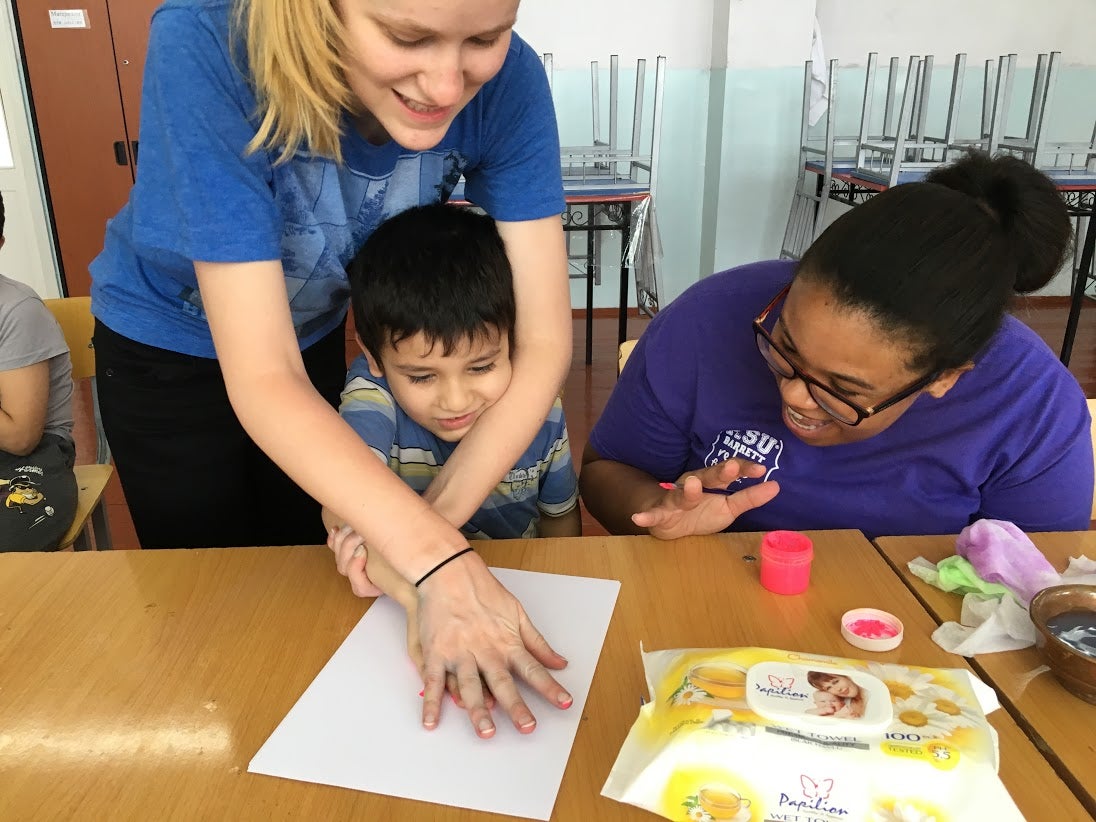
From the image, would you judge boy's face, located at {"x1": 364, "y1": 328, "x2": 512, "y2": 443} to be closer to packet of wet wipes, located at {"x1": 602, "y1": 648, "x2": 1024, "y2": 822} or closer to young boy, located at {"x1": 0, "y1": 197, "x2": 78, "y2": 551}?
packet of wet wipes, located at {"x1": 602, "y1": 648, "x2": 1024, "y2": 822}

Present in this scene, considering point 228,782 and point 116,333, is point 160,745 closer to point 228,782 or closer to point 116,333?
point 228,782

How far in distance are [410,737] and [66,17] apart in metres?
4.27

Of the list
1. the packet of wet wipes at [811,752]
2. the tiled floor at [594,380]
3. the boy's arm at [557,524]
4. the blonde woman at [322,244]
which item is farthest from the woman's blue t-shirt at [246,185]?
the tiled floor at [594,380]

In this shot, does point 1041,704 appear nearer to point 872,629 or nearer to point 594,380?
point 872,629

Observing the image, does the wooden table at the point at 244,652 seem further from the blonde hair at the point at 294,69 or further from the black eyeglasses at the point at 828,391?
the blonde hair at the point at 294,69

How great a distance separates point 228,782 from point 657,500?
616 mm

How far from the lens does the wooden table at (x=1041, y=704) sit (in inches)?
25.3

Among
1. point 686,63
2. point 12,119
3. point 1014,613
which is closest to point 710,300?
point 1014,613

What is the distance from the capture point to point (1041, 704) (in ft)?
2.33

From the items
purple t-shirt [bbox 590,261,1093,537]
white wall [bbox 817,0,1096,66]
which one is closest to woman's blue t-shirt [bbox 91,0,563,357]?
purple t-shirt [bbox 590,261,1093,537]

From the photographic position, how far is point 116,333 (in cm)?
110

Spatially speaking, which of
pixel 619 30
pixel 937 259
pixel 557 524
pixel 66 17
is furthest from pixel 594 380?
pixel 66 17

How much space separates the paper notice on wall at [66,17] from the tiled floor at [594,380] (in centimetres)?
163

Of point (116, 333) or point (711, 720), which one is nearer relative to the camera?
point (711, 720)
